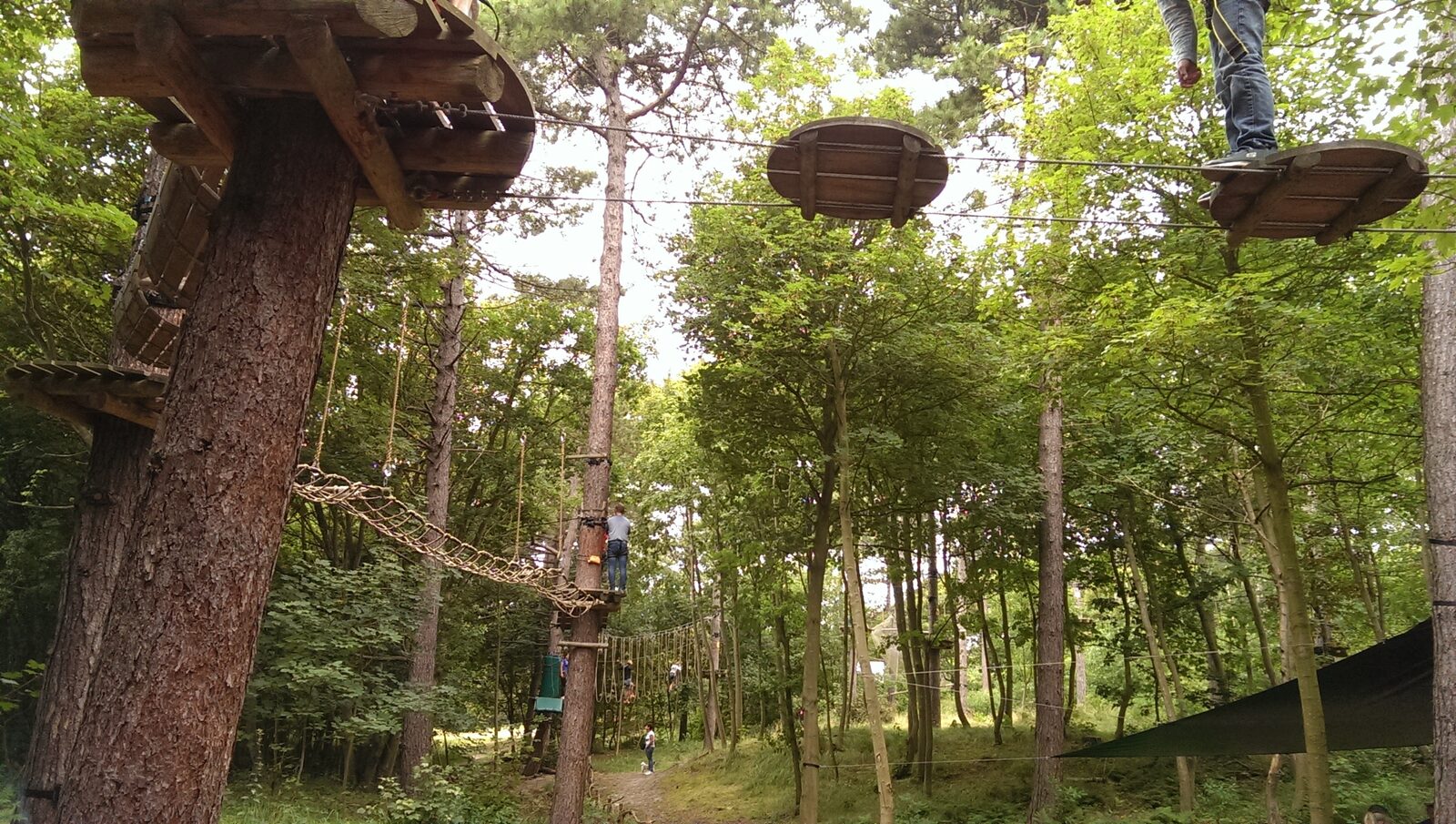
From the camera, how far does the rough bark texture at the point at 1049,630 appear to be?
22.8ft

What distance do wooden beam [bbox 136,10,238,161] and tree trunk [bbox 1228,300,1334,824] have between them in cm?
424

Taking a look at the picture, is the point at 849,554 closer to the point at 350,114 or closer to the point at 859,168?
the point at 859,168

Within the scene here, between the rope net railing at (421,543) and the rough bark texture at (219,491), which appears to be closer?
the rough bark texture at (219,491)

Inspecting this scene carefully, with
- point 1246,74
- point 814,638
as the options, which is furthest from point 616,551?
point 1246,74

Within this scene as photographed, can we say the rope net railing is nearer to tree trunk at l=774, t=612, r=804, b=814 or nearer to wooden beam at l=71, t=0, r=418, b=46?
wooden beam at l=71, t=0, r=418, b=46

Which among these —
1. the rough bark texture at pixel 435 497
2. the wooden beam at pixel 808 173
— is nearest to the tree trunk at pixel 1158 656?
the wooden beam at pixel 808 173

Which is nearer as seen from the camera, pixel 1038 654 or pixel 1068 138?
pixel 1068 138

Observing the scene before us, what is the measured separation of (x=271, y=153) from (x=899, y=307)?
5.09m

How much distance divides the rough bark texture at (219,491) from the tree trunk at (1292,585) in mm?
4063

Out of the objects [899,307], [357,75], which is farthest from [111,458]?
[899,307]

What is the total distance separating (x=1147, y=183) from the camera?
14.5 feet

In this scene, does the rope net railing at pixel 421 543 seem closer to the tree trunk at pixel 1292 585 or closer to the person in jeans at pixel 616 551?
the person in jeans at pixel 616 551

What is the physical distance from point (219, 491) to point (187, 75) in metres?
0.93

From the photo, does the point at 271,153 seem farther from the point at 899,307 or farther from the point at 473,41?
the point at 899,307
